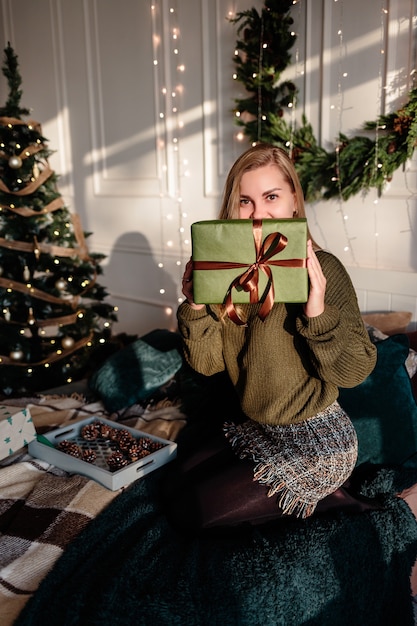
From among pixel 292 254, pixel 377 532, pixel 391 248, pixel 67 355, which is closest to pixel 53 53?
pixel 67 355

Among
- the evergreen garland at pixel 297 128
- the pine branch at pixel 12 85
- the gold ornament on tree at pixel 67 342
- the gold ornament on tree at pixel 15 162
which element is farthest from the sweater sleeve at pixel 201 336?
the pine branch at pixel 12 85

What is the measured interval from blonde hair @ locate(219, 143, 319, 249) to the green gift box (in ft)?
0.83

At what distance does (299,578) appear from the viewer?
55.1 inches

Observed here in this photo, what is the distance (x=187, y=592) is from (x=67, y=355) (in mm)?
1869

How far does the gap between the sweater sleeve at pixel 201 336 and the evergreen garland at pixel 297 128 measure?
3.54 feet

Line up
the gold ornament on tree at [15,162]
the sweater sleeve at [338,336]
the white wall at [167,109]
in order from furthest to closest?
the gold ornament on tree at [15,162]
the white wall at [167,109]
the sweater sleeve at [338,336]

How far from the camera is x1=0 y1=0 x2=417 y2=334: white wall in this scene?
2426 mm

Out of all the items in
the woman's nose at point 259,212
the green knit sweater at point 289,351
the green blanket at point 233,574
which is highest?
the woman's nose at point 259,212

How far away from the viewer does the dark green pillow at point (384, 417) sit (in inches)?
73.5

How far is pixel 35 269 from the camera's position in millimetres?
2938

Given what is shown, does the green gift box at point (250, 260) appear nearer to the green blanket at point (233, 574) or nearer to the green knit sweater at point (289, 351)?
the green knit sweater at point (289, 351)

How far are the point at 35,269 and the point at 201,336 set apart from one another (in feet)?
4.90

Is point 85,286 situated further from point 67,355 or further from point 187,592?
point 187,592

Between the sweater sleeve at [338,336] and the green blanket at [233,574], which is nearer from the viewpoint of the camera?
the green blanket at [233,574]
